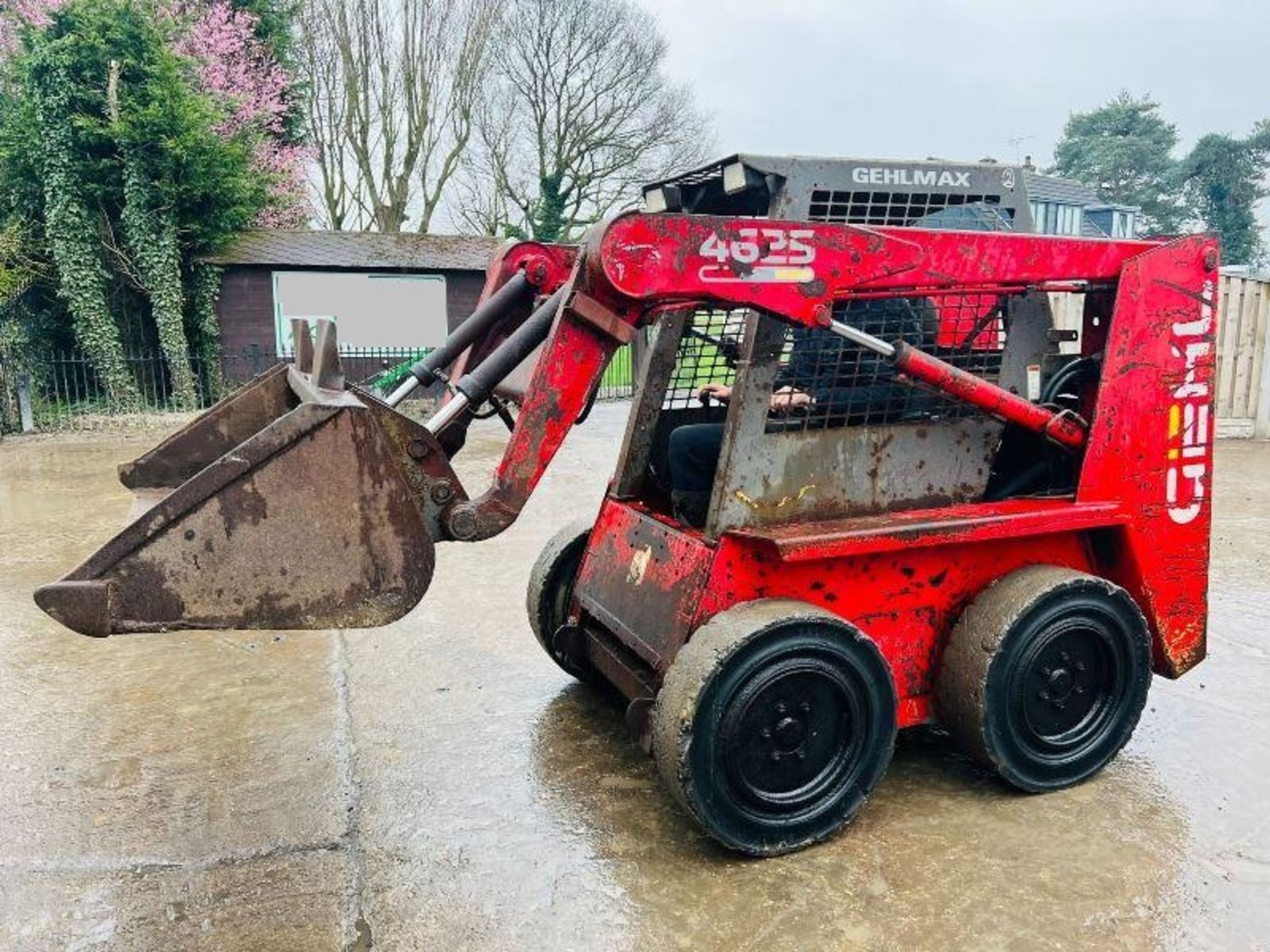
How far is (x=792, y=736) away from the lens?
2963 millimetres

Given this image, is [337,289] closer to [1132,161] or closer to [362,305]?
[362,305]

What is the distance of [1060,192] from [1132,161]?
1184cm

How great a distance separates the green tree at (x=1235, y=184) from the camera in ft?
116

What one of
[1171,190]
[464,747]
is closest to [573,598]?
[464,747]

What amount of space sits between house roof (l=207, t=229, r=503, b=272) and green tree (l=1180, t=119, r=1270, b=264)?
30.1 meters

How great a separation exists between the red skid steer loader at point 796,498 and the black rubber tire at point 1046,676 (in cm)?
1

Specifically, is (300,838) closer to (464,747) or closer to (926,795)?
(464,747)

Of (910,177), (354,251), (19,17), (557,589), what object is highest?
(19,17)

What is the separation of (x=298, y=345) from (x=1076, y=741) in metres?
3.05

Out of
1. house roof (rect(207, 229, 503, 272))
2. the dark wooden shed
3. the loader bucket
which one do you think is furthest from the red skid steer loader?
the dark wooden shed

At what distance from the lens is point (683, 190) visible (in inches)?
145

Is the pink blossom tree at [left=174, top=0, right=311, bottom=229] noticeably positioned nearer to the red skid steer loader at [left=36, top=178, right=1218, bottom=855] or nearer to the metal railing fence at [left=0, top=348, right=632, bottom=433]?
the metal railing fence at [left=0, top=348, right=632, bottom=433]

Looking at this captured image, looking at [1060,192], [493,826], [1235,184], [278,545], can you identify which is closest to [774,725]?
[493,826]

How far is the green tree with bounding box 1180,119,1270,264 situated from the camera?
116 ft
